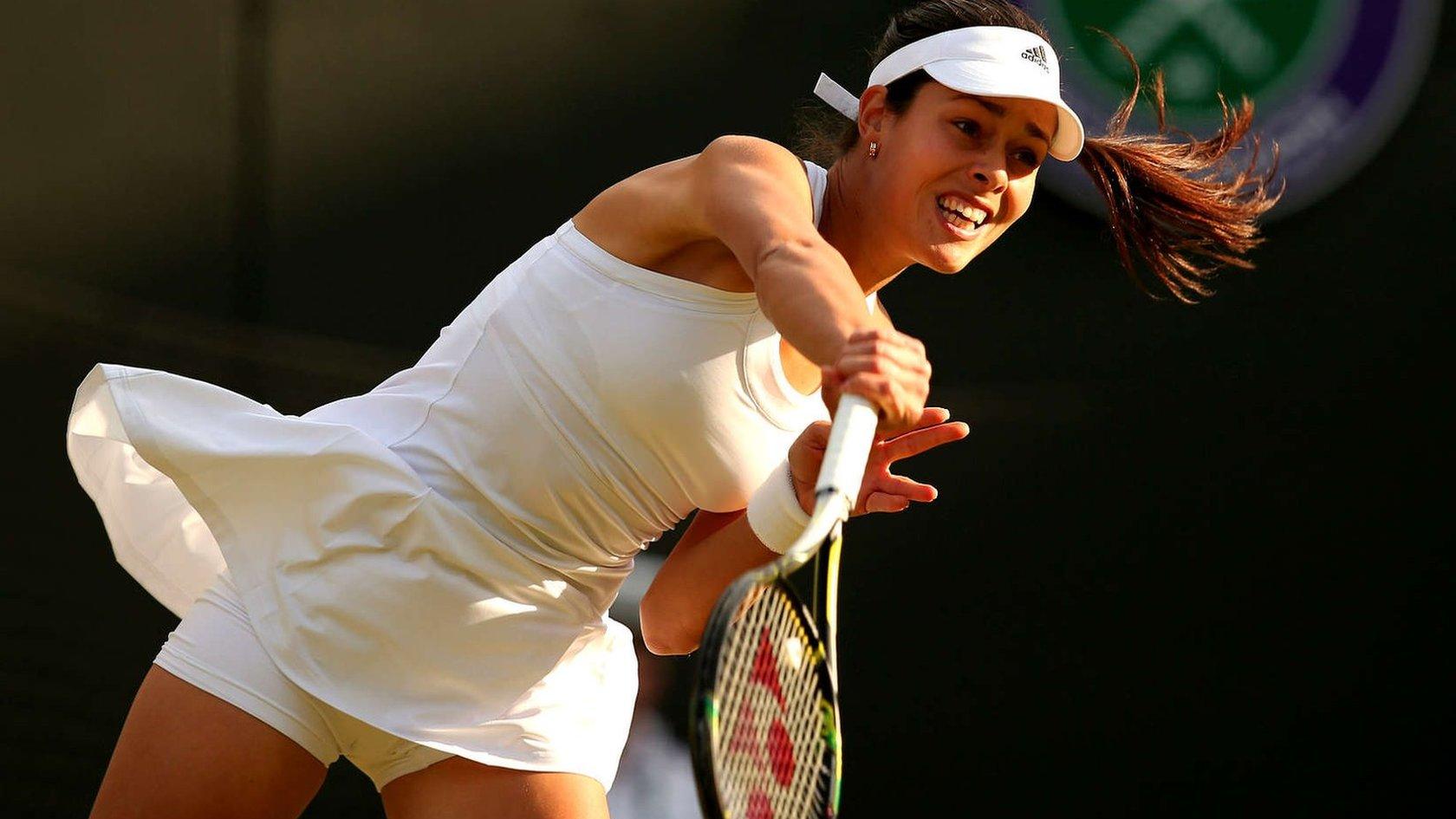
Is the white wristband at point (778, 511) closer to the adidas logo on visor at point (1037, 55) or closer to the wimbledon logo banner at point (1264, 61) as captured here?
the adidas logo on visor at point (1037, 55)

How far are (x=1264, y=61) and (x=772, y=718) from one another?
6.67ft

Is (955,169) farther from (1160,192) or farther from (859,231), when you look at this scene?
(1160,192)

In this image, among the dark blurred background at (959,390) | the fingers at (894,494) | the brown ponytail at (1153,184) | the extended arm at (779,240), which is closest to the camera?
the extended arm at (779,240)

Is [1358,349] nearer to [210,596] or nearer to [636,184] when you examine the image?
[636,184]

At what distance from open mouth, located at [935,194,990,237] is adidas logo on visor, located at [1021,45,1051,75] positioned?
0.55ft

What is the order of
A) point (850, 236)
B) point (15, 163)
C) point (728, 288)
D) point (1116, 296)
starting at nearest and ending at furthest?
point (728, 288) < point (850, 236) < point (15, 163) < point (1116, 296)

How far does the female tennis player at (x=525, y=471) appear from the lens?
1507 mm

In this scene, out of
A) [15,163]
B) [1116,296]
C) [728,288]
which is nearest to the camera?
[728,288]

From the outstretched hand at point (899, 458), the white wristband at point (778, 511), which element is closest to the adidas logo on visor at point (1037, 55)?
the outstretched hand at point (899, 458)

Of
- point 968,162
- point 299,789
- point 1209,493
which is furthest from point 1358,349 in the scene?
point 299,789

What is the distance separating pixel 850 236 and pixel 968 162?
14 cm

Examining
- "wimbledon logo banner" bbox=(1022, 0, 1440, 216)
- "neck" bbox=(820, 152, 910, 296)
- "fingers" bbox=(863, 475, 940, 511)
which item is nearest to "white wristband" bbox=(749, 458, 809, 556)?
"fingers" bbox=(863, 475, 940, 511)

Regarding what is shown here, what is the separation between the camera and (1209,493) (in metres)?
2.98

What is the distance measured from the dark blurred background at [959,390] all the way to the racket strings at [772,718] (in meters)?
1.58
